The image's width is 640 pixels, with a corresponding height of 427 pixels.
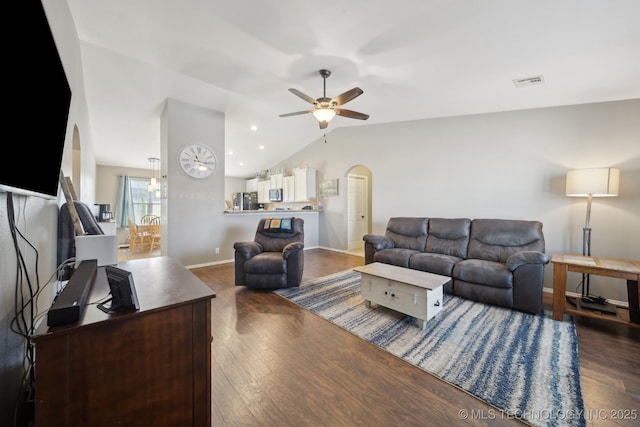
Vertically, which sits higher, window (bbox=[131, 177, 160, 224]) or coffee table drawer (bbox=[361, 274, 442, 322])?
window (bbox=[131, 177, 160, 224])

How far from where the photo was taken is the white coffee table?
7.55 ft

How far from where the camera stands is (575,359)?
187 cm

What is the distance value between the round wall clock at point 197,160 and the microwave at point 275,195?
2.69 metres

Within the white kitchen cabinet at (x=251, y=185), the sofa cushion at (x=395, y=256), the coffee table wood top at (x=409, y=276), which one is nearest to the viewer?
the coffee table wood top at (x=409, y=276)

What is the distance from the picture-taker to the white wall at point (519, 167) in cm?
288

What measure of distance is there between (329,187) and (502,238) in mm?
3735

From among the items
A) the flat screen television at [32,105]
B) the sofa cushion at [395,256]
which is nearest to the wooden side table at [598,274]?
the sofa cushion at [395,256]

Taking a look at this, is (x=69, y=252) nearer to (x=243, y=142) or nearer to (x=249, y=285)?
(x=249, y=285)

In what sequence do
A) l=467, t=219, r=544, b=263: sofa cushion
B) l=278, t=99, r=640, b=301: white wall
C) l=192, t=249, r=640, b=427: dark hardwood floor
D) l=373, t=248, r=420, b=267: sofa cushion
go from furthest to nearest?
l=373, t=248, r=420, b=267: sofa cushion
l=467, t=219, r=544, b=263: sofa cushion
l=278, t=99, r=640, b=301: white wall
l=192, t=249, r=640, b=427: dark hardwood floor

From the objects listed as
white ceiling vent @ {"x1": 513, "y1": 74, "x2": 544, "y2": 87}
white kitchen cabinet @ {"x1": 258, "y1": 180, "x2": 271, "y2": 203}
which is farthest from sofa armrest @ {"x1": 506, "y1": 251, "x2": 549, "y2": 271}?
white kitchen cabinet @ {"x1": 258, "y1": 180, "x2": 271, "y2": 203}

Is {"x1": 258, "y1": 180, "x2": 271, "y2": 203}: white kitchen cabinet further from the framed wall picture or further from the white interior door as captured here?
the white interior door

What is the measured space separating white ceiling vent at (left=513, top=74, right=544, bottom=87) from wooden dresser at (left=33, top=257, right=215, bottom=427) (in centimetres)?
362

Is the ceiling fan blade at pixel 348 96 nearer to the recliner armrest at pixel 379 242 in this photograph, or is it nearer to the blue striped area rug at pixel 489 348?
the recliner armrest at pixel 379 242

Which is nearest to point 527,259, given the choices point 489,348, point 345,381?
point 489,348
